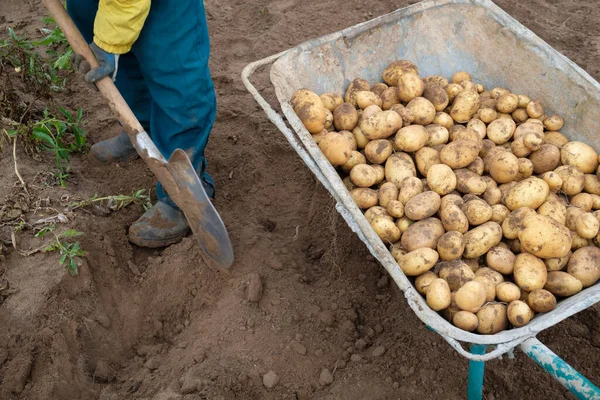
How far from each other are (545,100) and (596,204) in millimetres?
583

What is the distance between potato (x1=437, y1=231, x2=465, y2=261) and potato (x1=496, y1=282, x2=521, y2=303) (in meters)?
0.18

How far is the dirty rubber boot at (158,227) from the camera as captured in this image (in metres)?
2.59

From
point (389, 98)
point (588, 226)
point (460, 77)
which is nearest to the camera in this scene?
point (588, 226)

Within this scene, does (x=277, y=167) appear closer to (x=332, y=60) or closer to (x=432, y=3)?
(x=332, y=60)

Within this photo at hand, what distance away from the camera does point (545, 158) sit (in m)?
2.10

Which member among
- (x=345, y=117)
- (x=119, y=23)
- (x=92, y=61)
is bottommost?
(x=345, y=117)

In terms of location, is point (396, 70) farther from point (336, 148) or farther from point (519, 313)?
point (519, 313)

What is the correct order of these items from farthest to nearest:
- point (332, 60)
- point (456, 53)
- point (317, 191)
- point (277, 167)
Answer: point (277, 167), point (317, 191), point (456, 53), point (332, 60)

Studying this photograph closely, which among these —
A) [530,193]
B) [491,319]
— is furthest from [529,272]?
[530,193]

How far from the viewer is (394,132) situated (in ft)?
7.35

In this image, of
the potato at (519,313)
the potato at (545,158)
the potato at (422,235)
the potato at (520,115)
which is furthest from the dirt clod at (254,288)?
the potato at (520,115)

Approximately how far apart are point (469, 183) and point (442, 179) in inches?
4.5

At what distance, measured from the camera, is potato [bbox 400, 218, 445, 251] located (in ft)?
6.08

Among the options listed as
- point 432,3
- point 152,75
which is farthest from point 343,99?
point 152,75
